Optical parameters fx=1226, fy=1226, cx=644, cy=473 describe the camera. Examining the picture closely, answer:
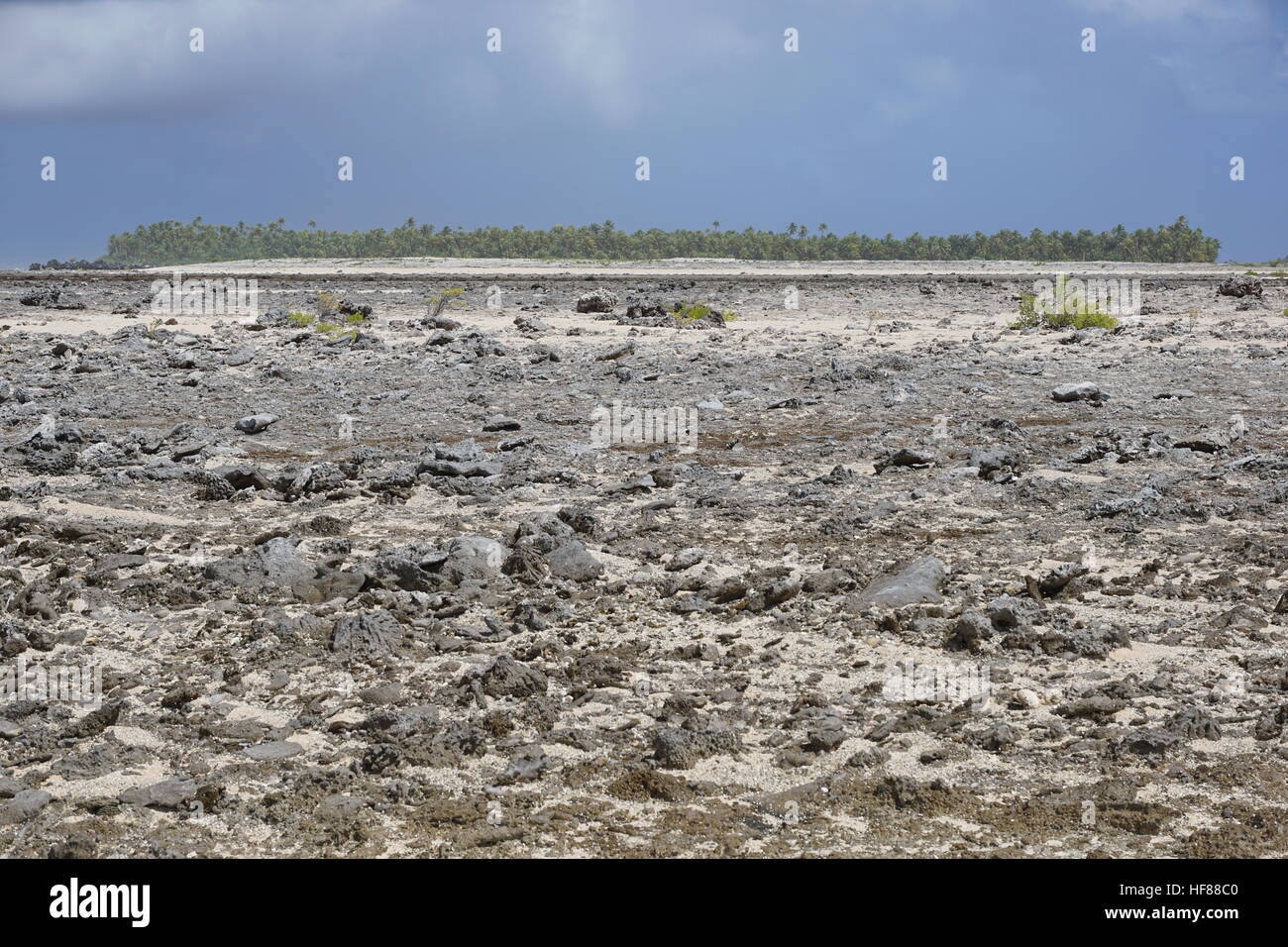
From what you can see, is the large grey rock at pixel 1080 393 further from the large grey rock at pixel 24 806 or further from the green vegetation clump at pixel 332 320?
the large grey rock at pixel 24 806

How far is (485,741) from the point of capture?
17.0ft

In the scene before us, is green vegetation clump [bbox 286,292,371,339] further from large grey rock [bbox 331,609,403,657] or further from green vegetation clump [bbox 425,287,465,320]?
large grey rock [bbox 331,609,403,657]

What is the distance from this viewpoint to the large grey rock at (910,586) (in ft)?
22.3

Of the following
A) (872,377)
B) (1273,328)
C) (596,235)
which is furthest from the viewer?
(596,235)

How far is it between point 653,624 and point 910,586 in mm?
1490

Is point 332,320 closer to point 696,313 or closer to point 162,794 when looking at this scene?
point 696,313

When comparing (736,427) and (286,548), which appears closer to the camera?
(286,548)

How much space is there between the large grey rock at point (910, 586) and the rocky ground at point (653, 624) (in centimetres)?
3

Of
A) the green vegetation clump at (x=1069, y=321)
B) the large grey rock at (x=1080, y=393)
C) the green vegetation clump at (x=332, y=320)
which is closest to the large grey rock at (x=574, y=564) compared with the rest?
the large grey rock at (x=1080, y=393)

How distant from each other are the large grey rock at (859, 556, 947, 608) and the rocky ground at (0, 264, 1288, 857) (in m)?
0.03

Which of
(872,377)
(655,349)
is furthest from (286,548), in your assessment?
(655,349)

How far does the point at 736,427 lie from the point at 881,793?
25.7 ft

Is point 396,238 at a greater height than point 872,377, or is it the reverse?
point 396,238
